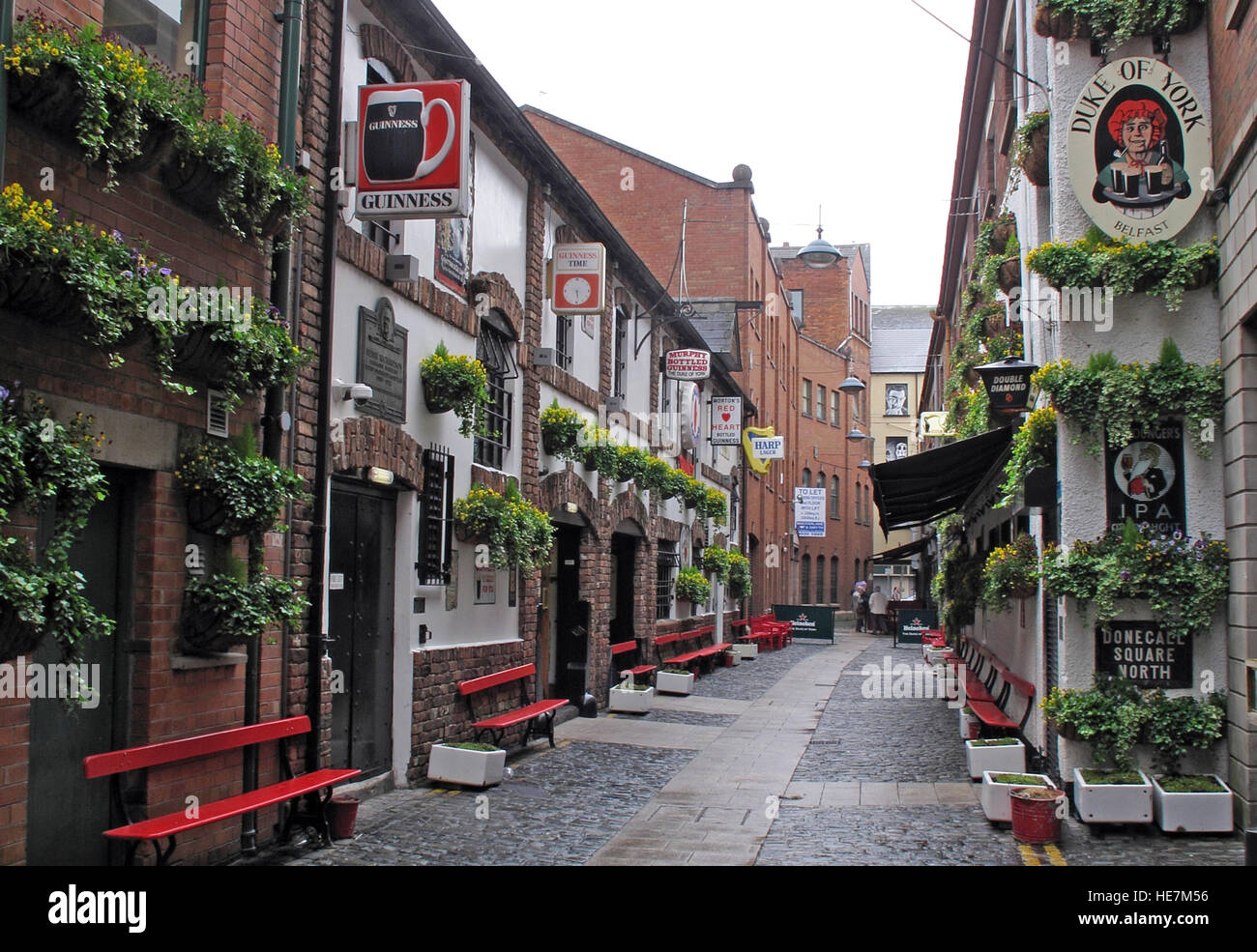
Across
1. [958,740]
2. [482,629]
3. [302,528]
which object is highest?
[302,528]

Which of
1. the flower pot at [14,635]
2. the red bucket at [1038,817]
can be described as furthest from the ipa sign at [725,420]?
the flower pot at [14,635]

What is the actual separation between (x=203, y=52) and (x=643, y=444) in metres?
13.2

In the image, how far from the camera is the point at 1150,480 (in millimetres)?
9375

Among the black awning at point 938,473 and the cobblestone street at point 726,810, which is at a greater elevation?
the black awning at point 938,473

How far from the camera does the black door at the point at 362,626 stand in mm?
9461

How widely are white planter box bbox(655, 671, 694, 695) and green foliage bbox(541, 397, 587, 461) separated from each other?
18.1ft

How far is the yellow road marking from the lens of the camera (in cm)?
774

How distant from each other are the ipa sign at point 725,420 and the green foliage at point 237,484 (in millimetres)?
19989

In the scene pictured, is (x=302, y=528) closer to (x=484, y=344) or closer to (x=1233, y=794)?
(x=484, y=344)

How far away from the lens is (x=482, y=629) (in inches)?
486

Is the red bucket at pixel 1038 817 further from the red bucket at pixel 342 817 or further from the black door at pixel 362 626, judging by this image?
the black door at pixel 362 626

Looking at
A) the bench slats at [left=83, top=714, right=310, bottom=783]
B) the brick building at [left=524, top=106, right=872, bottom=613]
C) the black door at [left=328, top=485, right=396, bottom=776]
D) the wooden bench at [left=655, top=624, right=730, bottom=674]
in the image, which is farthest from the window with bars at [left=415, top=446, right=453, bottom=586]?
the brick building at [left=524, top=106, right=872, bottom=613]

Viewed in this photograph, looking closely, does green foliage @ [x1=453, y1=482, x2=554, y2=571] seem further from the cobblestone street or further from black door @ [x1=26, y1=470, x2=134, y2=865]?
black door @ [x1=26, y1=470, x2=134, y2=865]
